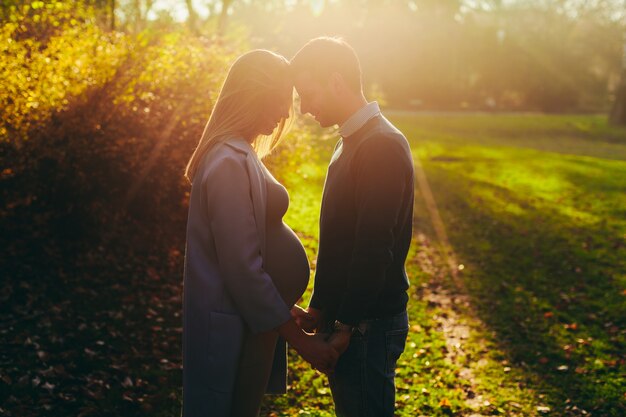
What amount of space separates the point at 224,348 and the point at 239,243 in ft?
1.68

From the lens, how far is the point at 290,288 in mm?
2980

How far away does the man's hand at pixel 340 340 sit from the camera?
9.64ft

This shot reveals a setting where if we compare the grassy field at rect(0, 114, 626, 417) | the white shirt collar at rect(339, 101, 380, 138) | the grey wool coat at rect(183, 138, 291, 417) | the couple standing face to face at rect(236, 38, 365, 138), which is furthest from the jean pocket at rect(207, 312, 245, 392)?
the grassy field at rect(0, 114, 626, 417)

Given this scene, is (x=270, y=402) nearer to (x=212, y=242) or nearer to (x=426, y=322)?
(x=426, y=322)

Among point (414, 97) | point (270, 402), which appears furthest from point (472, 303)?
point (414, 97)

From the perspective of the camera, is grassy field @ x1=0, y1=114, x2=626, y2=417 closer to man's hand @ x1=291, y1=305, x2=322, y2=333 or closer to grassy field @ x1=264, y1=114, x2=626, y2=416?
grassy field @ x1=264, y1=114, x2=626, y2=416

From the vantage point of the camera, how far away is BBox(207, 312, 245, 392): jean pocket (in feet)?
8.99

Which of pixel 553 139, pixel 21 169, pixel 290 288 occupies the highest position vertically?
pixel 290 288

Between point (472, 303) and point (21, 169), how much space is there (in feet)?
21.6

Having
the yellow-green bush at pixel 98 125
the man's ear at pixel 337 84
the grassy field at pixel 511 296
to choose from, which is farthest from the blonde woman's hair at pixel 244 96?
the yellow-green bush at pixel 98 125

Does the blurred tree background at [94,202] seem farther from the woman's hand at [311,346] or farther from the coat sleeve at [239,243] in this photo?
the coat sleeve at [239,243]

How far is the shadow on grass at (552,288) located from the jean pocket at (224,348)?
4.46 m

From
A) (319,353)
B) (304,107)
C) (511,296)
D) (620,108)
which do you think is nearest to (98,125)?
(304,107)

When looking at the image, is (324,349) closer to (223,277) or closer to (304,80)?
(223,277)
